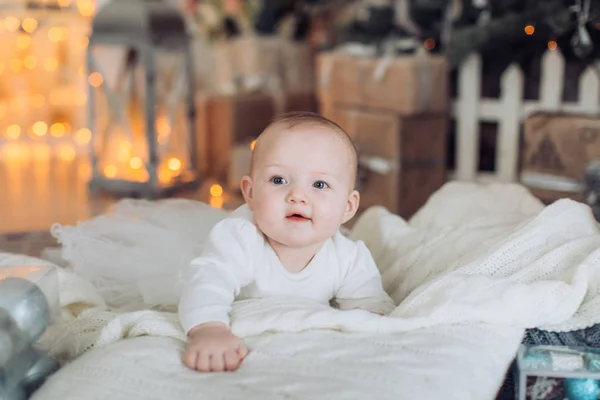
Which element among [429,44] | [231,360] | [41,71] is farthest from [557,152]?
[41,71]

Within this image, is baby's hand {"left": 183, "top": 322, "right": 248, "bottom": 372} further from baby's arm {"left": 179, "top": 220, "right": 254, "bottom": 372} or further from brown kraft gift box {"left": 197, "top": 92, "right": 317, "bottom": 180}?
brown kraft gift box {"left": 197, "top": 92, "right": 317, "bottom": 180}

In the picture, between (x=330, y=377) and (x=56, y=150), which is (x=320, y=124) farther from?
(x=56, y=150)

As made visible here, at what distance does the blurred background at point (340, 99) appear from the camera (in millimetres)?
2447

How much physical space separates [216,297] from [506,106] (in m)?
Result: 2.03

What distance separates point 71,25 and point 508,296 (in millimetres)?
4429

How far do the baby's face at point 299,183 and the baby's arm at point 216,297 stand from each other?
0.18ft

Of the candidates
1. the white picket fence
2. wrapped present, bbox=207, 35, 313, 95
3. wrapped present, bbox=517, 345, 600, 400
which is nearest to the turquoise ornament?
wrapped present, bbox=517, 345, 600, 400

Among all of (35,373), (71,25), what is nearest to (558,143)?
(35,373)

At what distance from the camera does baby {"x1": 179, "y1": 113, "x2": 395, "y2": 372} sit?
107 cm

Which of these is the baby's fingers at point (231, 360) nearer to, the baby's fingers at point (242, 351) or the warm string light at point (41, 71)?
the baby's fingers at point (242, 351)

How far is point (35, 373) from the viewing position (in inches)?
38.1

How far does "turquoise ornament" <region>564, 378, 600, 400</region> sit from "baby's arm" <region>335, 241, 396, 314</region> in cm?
28

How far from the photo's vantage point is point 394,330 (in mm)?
995

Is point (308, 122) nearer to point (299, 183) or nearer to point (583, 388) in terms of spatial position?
point (299, 183)
